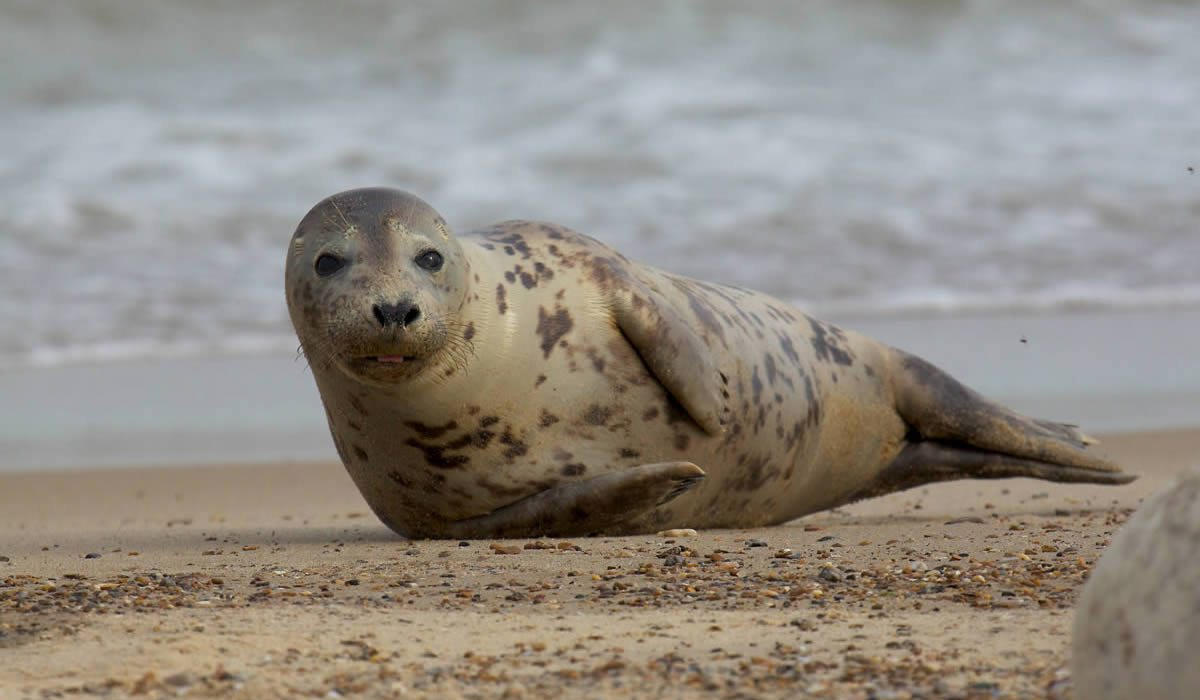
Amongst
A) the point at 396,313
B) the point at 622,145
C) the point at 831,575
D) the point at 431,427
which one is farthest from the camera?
the point at 622,145

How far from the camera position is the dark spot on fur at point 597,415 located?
16.0ft

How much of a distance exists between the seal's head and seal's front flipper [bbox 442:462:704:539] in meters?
0.44

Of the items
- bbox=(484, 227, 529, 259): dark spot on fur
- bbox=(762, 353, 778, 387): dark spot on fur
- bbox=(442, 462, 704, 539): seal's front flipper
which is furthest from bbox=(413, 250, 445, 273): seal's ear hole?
bbox=(762, 353, 778, 387): dark spot on fur

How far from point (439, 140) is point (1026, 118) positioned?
4.42 m

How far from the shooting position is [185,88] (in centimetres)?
1541

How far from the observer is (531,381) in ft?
15.9

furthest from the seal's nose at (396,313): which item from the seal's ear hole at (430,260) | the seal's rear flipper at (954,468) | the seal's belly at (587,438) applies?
the seal's rear flipper at (954,468)

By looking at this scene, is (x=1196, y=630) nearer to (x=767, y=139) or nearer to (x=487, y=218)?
(x=487, y=218)

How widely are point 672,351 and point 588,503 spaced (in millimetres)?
473

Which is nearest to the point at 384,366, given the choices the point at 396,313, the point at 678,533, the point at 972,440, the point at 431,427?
the point at 396,313

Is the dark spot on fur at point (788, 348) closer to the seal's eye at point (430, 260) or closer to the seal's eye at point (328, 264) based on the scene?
the seal's eye at point (430, 260)

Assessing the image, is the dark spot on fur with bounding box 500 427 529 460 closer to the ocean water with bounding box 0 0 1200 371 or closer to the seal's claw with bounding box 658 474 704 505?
the seal's claw with bounding box 658 474 704 505

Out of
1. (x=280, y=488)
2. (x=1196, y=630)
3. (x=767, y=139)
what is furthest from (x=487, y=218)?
(x=1196, y=630)

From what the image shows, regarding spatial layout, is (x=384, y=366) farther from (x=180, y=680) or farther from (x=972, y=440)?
(x=972, y=440)
